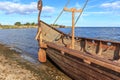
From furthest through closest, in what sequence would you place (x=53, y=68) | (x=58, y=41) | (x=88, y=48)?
(x=58, y=41) → (x=88, y=48) → (x=53, y=68)

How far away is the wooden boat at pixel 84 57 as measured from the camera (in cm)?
672

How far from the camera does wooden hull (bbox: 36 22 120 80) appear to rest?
6641mm

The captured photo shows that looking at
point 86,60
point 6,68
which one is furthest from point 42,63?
point 86,60

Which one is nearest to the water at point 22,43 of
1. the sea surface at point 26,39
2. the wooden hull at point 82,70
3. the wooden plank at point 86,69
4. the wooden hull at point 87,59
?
the sea surface at point 26,39

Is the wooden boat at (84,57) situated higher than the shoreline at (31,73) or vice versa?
the wooden boat at (84,57)

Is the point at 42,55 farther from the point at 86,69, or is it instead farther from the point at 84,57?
the point at 84,57

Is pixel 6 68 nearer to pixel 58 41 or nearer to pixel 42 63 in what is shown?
pixel 42 63

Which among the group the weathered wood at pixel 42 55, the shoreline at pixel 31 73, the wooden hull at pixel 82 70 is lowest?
the shoreline at pixel 31 73

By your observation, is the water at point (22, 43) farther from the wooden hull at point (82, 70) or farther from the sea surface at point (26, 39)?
the wooden hull at point (82, 70)

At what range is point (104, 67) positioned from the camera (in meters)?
6.71

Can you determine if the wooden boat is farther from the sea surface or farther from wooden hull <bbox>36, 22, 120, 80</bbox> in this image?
the sea surface

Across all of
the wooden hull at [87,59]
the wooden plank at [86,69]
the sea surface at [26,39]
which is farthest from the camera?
the sea surface at [26,39]

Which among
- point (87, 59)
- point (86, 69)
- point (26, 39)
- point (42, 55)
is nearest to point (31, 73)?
point (42, 55)

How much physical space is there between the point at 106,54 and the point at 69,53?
3966 millimetres
